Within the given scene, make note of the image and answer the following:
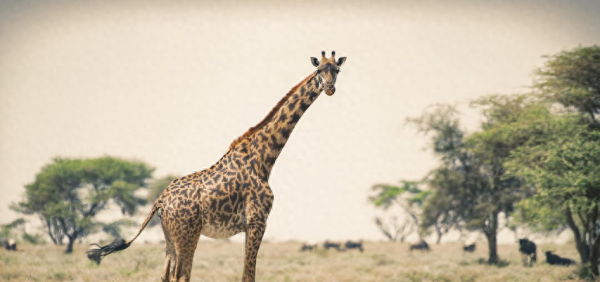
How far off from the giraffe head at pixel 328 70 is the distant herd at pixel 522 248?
22.7 m

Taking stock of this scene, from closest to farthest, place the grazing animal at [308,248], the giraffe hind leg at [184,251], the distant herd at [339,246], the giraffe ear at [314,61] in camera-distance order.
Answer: the giraffe hind leg at [184,251] → the giraffe ear at [314,61] → the grazing animal at [308,248] → the distant herd at [339,246]

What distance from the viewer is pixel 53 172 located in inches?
1502

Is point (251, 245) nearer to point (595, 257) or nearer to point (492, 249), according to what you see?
point (595, 257)

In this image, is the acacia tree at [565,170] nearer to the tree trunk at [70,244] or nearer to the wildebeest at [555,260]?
the wildebeest at [555,260]

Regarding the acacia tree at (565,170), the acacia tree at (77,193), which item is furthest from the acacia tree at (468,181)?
the acacia tree at (77,193)

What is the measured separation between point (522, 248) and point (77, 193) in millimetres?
28267

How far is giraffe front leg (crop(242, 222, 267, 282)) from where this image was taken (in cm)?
775

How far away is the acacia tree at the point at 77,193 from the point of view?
36969 millimetres

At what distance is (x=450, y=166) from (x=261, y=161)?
23717 mm

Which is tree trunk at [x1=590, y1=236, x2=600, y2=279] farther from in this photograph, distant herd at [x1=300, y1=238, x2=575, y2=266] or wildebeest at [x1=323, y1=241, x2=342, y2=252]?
wildebeest at [x1=323, y1=241, x2=342, y2=252]

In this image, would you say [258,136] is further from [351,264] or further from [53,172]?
[53,172]

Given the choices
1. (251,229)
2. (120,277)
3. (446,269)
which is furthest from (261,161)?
(446,269)

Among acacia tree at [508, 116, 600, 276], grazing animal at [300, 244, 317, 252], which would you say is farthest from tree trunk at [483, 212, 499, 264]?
grazing animal at [300, 244, 317, 252]

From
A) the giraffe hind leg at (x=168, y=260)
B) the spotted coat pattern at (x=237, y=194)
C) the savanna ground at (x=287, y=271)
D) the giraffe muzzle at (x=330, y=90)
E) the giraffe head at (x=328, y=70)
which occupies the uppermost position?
the giraffe head at (x=328, y=70)
